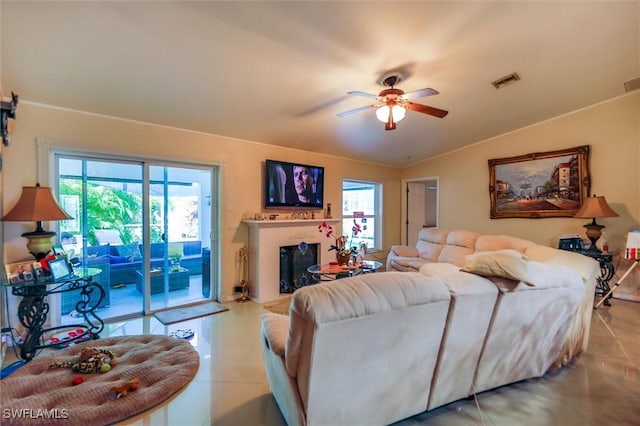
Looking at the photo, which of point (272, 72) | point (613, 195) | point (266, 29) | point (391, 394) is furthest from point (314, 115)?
point (613, 195)

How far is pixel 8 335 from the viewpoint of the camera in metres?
2.75

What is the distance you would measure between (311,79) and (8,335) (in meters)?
3.83

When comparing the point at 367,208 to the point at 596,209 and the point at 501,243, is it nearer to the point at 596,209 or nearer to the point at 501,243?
the point at 501,243

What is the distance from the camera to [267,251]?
4367 mm

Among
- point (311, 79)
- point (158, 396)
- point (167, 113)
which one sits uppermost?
point (311, 79)

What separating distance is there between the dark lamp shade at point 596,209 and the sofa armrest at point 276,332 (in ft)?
15.1

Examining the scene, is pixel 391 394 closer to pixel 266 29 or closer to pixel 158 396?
pixel 158 396

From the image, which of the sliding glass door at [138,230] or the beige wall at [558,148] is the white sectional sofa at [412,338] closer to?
the sliding glass door at [138,230]

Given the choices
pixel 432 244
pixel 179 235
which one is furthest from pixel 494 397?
pixel 179 235

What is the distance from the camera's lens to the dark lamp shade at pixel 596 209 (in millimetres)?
4039

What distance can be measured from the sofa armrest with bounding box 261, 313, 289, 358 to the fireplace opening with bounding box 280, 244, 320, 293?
8.79ft

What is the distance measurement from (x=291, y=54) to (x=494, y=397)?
3119mm

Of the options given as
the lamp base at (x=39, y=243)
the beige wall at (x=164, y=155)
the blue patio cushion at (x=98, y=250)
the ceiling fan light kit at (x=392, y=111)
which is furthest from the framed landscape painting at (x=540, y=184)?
the lamp base at (x=39, y=243)

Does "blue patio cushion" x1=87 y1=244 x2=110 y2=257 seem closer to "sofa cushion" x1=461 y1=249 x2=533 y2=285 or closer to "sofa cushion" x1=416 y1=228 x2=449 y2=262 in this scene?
"sofa cushion" x1=461 y1=249 x2=533 y2=285
